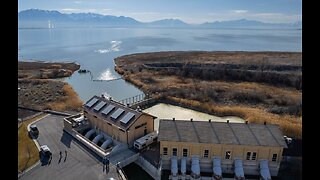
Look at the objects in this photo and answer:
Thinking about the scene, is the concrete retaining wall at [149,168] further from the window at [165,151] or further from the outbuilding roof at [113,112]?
the outbuilding roof at [113,112]

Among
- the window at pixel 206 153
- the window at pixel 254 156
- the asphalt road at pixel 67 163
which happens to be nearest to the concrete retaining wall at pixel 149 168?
the asphalt road at pixel 67 163

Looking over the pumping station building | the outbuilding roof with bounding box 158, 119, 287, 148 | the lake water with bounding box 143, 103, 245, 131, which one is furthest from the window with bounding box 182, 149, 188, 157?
the lake water with bounding box 143, 103, 245, 131

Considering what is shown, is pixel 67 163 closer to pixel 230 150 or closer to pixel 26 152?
pixel 26 152

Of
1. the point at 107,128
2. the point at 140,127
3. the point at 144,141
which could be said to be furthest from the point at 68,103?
the point at 144,141

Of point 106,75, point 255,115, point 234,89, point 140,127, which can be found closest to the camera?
point 140,127

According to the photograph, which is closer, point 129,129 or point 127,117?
point 129,129

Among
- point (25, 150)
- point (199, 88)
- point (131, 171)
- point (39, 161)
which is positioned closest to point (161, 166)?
point (131, 171)
